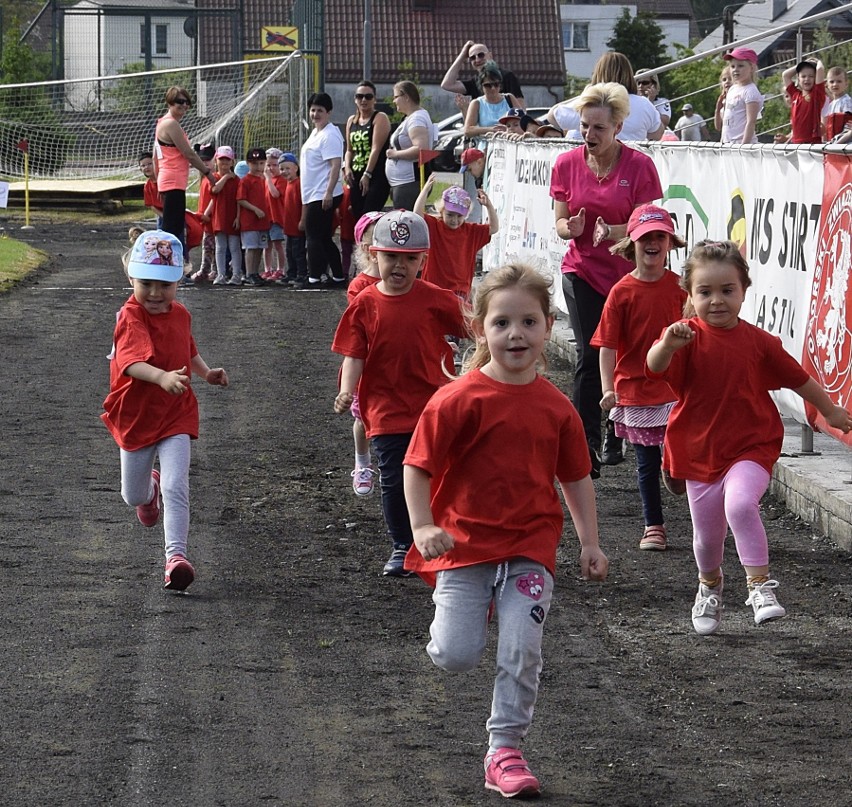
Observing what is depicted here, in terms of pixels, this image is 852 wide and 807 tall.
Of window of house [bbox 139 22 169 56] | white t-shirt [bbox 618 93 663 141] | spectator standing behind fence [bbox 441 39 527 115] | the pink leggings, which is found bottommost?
the pink leggings

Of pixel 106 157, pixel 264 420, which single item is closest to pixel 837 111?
pixel 264 420

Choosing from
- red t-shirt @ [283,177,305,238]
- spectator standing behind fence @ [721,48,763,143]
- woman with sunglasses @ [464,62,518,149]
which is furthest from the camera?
red t-shirt @ [283,177,305,238]

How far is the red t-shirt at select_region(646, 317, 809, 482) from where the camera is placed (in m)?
5.91

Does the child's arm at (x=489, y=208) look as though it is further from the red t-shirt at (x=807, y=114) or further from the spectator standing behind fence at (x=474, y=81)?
the red t-shirt at (x=807, y=114)

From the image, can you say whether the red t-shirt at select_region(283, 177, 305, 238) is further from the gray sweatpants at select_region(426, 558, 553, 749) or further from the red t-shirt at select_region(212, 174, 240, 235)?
the gray sweatpants at select_region(426, 558, 553, 749)

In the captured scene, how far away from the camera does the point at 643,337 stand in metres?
7.64

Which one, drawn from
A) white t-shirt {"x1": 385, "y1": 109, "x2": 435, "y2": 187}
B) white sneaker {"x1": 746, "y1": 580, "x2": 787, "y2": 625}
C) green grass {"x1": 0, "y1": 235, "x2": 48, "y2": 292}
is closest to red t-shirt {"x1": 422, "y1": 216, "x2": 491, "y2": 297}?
white t-shirt {"x1": 385, "y1": 109, "x2": 435, "y2": 187}

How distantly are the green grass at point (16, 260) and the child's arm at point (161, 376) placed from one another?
12.1 metres

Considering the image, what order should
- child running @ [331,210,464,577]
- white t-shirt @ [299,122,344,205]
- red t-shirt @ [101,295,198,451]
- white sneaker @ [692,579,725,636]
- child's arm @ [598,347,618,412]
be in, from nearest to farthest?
1. white sneaker @ [692,579,725,636]
2. red t-shirt @ [101,295,198,451]
3. child running @ [331,210,464,577]
4. child's arm @ [598,347,618,412]
5. white t-shirt @ [299,122,344,205]

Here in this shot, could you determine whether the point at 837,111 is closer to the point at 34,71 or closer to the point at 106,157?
the point at 106,157

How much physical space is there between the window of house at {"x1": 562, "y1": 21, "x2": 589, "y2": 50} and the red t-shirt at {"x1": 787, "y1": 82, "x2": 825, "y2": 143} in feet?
257

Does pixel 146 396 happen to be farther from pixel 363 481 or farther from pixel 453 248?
pixel 453 248

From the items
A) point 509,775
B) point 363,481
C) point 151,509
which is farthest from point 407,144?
point 509,775

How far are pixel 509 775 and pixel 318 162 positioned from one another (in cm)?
1420
